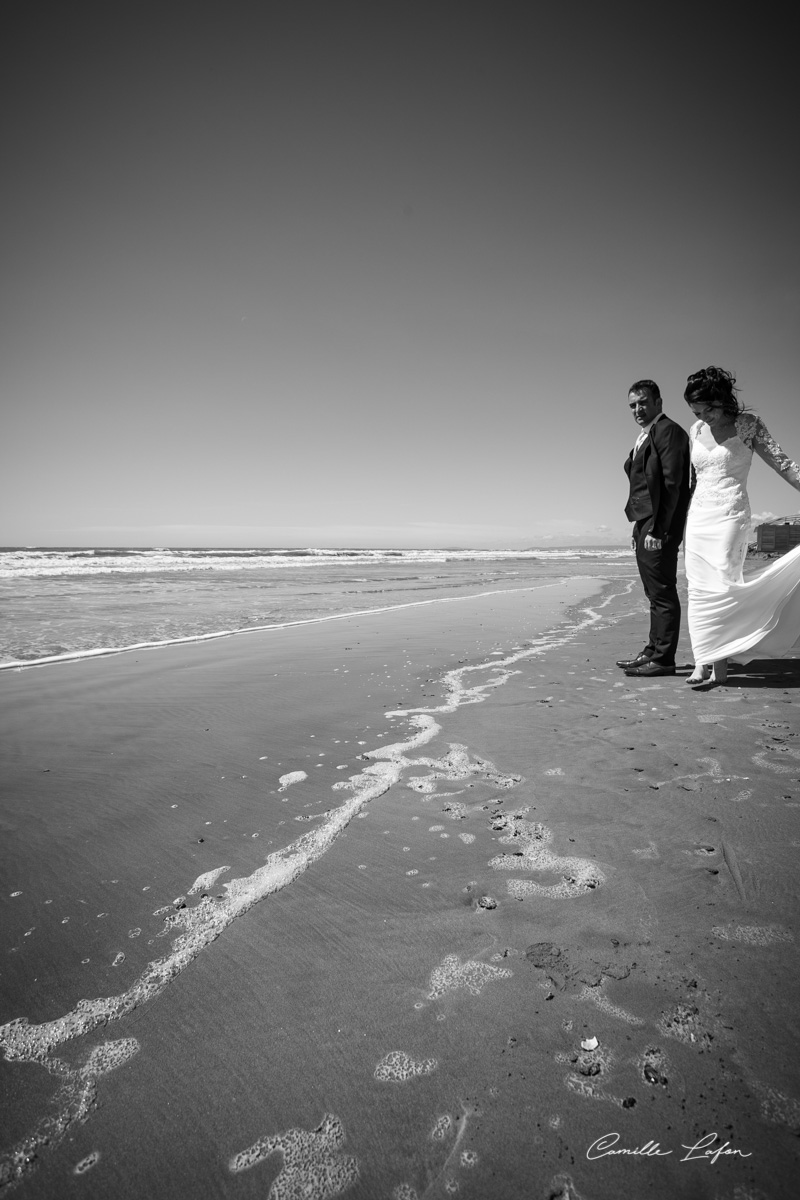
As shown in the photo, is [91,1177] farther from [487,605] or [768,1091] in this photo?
[487,605]

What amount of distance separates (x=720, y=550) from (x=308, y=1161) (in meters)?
4.03

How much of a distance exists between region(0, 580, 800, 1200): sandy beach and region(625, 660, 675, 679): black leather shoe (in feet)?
4.06

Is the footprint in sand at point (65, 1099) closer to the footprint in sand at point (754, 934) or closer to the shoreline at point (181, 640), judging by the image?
the footprint in sand at point (754, 934)

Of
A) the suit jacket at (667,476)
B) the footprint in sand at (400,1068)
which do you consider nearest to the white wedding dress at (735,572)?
the suit jacket at (667,476)

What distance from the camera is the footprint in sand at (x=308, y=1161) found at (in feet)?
2.72

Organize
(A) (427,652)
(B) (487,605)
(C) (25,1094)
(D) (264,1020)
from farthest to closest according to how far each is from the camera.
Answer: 1. (B) (487,605)
2. (A) (427,652)
3. (D) (264,1020)
4. (C) (25,1094)

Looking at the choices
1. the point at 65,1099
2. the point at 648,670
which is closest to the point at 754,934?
the point at 65,1099

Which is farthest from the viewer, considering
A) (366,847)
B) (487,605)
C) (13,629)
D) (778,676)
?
(487,605)

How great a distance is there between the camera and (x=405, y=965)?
1244mm

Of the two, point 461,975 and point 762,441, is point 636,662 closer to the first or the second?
point 762,441

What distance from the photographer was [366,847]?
1.77 meters

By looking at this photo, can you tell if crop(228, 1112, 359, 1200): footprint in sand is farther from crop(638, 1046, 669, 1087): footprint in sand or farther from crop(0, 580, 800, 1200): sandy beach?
crop(638, 1046, 669, 1087): footprint in sand

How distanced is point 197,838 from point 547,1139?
1.35m

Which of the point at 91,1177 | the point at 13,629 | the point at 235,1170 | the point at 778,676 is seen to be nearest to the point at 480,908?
the point at 235,1170
